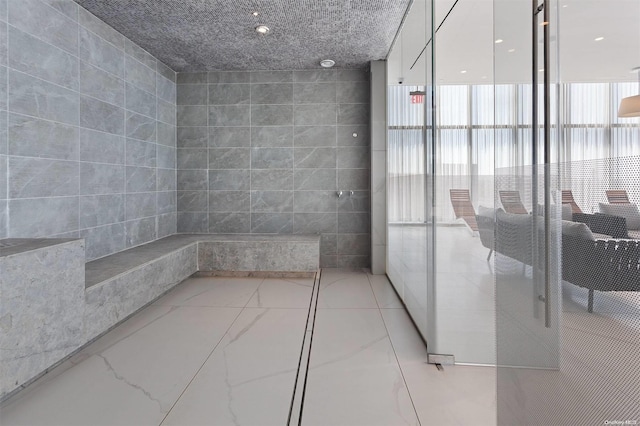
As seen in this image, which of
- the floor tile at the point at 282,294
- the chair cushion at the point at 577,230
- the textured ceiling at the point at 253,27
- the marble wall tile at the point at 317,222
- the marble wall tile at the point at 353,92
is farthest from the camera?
the marble wall tile at the point at 317,222

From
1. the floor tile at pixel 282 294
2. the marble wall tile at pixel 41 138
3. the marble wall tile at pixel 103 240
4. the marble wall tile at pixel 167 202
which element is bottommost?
the floor tile at pixel 282 294

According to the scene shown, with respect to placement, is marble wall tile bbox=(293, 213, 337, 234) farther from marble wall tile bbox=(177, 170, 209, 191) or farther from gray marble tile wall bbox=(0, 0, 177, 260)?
gray marble tile wall bbox=(0, 0, 177, 260)

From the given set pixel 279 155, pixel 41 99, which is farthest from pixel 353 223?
pixel 41 99

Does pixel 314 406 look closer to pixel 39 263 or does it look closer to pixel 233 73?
pixel 39 263

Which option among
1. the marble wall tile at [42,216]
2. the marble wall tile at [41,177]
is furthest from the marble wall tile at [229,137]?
the marble wall tile at [42,216]

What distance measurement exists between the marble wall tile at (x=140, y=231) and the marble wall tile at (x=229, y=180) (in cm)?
98

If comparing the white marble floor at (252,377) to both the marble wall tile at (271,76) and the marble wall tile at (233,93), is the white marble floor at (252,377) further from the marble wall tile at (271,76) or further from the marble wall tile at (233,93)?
the marble wall tile at (271,76)

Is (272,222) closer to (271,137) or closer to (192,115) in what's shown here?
(271,137)

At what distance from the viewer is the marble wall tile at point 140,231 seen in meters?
3.77

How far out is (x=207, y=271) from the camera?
4332 millimetres

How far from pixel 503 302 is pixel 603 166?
0.66 meters

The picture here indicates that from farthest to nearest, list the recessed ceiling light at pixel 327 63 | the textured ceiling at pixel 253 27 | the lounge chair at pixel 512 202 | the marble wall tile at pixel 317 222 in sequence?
the marble wall tile at pixel 317 222
the recessed ceiling light at pixel 327 63
the textured ceiling at pixel 253 27
the lounge chair at pixel 512 202

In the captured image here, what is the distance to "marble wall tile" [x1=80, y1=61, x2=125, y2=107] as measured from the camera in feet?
10.0

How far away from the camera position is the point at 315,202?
15.5 feet
